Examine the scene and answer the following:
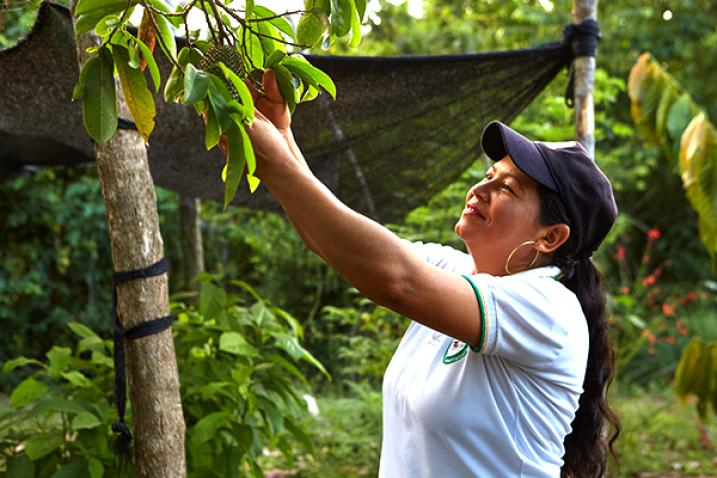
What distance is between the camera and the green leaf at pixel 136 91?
1.04 meters

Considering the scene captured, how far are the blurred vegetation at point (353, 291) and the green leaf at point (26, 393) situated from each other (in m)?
A: 1.74

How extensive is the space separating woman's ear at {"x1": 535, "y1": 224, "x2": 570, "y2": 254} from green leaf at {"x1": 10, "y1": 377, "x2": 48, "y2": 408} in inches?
56.9

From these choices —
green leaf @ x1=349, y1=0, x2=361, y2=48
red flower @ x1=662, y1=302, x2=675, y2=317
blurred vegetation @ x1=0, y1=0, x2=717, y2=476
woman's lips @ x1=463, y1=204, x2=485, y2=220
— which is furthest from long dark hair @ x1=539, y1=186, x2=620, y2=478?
red flower @ x1=662, y1=302, x2=675, y2=317

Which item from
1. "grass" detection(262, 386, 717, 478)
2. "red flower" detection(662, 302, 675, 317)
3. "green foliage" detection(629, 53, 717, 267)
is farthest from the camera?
"red flower" detection(662, 302, 675, 317)

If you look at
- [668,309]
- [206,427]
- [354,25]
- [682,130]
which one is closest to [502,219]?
[354,25]

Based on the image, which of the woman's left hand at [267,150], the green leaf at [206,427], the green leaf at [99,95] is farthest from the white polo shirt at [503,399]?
the green leaf at [206,427]

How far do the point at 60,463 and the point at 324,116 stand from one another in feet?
3.82

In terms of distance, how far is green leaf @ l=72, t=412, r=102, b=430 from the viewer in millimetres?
1957

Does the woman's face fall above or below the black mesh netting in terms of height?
below

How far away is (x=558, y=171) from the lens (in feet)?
4.37

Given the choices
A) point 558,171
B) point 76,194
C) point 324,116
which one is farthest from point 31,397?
point 76,194

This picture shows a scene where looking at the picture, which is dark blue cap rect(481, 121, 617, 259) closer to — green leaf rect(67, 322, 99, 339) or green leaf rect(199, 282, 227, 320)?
green leaf rect(199, 282, 227, 320)

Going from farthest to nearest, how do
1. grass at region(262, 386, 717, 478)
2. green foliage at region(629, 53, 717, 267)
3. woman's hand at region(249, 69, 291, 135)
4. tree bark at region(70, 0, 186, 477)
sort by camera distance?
1. grass at region(262, 386, 717, 478)
2. green foliage at region(629, 53, 717, 267)
3. tree bark at region(70, 0, 186, 477)
4. woman's hand at region(249, 69, 291, 135)

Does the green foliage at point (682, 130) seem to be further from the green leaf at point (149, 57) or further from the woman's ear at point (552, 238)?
the green leaf at point (149, 57)
